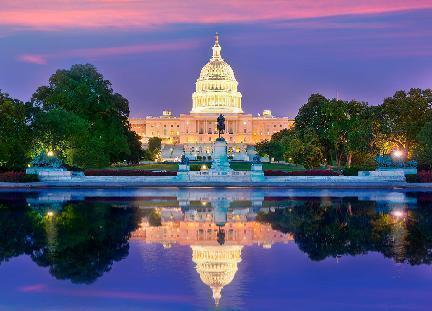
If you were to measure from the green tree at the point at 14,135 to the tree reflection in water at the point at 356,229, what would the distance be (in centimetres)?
3097

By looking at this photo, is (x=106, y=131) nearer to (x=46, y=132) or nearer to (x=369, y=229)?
(x=46, y=132)

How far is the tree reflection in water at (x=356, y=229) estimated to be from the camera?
21.0 m

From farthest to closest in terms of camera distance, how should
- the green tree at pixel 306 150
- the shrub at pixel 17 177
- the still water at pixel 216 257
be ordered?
the green tree at pixel 306 150 < the shrub at pixel 17 177 < the still water at pixel 216 257

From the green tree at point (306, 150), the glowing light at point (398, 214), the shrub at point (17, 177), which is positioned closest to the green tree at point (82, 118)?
the shrub at point (17, 177)

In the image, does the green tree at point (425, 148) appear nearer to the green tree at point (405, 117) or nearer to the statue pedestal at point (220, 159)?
the green tree at point (405, 117)

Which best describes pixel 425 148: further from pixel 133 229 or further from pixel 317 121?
pixel 133 229

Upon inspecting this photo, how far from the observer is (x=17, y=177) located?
54.0 meters

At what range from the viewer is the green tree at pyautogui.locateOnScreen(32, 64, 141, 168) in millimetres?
67188

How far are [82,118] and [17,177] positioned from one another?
67.4 feet

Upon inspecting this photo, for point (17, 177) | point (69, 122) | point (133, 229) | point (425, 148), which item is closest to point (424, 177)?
point (425, 148)

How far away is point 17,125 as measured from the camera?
6341 centimetres

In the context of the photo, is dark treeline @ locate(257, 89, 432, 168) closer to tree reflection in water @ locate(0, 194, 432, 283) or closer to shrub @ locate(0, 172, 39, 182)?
shrub @ locate(0, 172, 39, 182)

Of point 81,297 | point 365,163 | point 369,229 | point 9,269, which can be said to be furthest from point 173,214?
point 365,163

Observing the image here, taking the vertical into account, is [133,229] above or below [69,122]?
below
